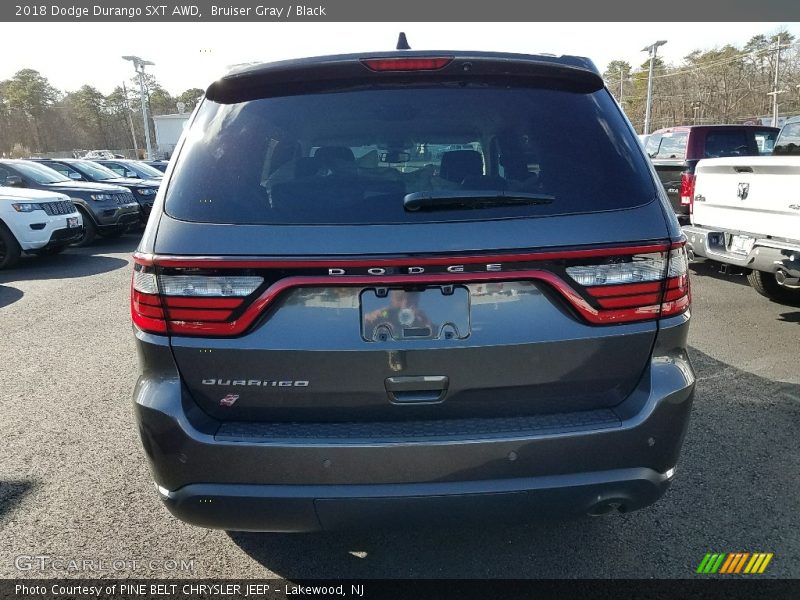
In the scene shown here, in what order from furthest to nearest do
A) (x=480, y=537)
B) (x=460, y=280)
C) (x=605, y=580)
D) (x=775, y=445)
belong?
(x=775, y=445) < (x=480, y=537) < (x=605, y=580) < (x=460, y=280)

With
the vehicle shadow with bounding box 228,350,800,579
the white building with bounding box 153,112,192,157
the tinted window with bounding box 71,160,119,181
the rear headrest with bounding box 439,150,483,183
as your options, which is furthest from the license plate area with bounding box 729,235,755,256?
the white building with bounding box 153,112,192,157

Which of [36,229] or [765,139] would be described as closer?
[36,229]

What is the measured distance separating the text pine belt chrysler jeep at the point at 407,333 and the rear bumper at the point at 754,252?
11.9 feet

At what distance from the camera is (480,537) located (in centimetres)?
249

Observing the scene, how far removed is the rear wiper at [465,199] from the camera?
1735mm

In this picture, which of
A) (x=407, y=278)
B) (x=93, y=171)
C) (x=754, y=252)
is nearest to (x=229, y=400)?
(x=407, y=278)

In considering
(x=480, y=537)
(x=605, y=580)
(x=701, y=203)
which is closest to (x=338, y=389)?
(x=480, y=537)

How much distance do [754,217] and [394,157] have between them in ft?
15.1

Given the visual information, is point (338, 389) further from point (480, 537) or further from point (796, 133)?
point (796, 133)

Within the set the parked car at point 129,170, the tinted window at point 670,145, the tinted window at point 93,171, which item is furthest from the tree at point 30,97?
the tinted window at point 670,145

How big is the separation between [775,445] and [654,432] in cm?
191

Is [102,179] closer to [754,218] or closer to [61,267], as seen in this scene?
[61,267]

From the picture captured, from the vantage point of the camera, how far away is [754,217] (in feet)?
17.1

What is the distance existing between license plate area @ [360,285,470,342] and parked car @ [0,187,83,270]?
367 inches
